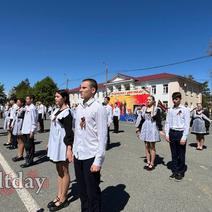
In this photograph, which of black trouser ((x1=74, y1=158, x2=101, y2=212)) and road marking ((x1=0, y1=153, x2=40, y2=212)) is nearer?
black trouser ((x1=74, y1=158, x2=101, y2=212))

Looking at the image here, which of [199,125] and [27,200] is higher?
[199,125]

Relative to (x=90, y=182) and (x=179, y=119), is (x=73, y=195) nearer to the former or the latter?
(x=90, y=182)

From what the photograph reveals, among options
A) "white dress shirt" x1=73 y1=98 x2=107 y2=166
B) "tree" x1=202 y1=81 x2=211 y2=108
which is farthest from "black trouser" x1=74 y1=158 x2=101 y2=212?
"tree" x1=202 y1=81 x2=211 y2=108

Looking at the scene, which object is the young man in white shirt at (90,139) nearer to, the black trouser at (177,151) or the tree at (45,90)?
the black trouser at (177,151)

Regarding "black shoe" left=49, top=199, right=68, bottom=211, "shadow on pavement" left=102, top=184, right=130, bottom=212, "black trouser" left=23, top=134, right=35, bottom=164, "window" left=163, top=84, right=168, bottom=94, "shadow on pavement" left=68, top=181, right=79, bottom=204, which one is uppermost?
"window" left=163, top=84, right=168, bottom=94

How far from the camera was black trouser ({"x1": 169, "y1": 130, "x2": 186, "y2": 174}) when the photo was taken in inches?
213

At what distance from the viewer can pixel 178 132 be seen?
5398mm

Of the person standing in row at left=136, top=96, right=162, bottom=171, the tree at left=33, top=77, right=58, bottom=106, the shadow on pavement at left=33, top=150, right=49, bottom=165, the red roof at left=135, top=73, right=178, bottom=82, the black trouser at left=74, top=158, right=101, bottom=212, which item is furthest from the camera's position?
the tree at left=33, top=77, right=58, bottom=106

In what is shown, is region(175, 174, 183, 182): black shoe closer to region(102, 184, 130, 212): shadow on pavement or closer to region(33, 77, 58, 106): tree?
region(102, 184, 130, 212): shadow on pavement

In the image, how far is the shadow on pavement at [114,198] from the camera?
384cm

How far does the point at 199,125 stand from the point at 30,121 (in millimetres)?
6615

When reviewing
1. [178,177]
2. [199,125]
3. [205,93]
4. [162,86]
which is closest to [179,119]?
[178,177]

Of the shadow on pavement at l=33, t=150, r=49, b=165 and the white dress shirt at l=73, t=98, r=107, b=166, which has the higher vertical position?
the white dress shirt at l=73, t=98, r=107, b=166

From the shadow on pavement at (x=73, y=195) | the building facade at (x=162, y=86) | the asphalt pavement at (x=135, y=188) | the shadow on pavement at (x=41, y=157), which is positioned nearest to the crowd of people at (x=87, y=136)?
the shadow on pavement at (x=73, y=195)
